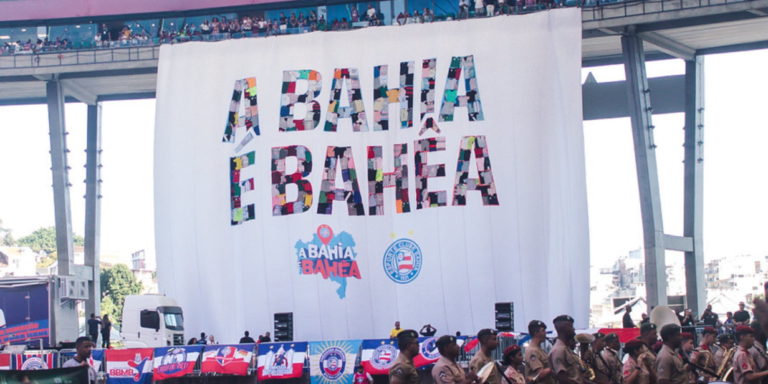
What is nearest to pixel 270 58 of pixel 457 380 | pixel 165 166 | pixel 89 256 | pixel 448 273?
pixel 165 166

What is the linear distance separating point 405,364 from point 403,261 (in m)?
21.4

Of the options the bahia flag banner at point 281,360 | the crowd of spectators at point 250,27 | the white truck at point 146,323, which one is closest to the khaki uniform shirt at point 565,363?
the bahia flag banner at point 281,360

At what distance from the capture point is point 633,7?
3300 cm

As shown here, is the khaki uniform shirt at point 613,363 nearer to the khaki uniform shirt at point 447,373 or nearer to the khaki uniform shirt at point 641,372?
the khaki uniform shirt at point 641,372

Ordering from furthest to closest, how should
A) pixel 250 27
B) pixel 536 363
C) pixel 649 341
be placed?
pixel 250 27 < pixel 649 341 < pixel 536 363

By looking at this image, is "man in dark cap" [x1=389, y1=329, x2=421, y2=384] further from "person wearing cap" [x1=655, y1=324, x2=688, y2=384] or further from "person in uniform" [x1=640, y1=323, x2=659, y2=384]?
"person in uniform" [x1=640, y1=323, x2=659, y2=384]

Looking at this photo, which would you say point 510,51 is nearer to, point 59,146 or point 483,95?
point 483,95

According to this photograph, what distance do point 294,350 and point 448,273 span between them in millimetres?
10355

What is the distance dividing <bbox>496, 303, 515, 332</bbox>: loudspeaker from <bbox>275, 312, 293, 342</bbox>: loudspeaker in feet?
23.3

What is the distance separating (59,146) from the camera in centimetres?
3994

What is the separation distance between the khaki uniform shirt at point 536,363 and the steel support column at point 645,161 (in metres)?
23.2

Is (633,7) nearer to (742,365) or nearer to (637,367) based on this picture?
(742,365)

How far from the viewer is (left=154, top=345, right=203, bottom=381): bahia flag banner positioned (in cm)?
2127

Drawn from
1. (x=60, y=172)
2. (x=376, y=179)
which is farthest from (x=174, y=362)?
(x=60, y=172)
